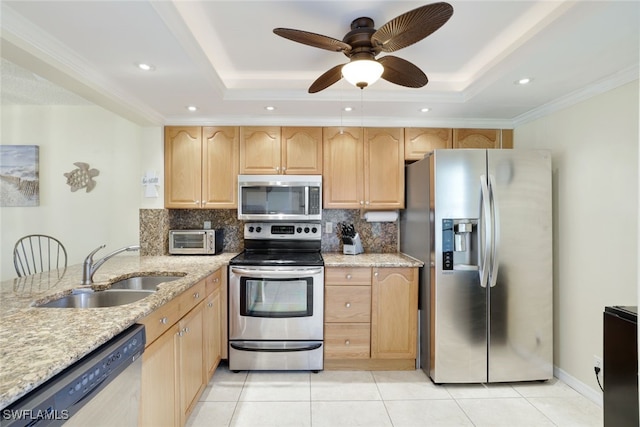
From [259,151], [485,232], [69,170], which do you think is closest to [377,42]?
[485,232]

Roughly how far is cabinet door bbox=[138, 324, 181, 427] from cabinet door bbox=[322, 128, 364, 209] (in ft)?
5.80

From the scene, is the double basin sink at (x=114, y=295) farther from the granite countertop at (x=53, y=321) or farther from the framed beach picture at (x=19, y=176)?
the framed beach picture at (x=19, y=176)

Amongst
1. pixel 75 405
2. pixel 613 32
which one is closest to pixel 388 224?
pixel 613 32

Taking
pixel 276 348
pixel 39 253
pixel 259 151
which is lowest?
pixel 276 348

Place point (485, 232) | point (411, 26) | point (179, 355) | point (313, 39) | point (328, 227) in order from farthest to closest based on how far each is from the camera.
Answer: point (328, 227), point (485, 232), point (179, 355), point (313, 39), point (411, 26)

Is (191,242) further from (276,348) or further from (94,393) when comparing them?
(94,393)

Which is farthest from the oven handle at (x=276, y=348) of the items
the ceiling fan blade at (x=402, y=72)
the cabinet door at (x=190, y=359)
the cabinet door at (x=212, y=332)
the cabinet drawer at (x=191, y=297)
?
the ceiling fan blade at (x=402, y=72)

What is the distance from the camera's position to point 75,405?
88 centimetres

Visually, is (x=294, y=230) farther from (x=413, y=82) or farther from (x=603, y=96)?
(x=603, y=96)

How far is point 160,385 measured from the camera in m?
1.43

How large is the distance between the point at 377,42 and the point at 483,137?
1950mm

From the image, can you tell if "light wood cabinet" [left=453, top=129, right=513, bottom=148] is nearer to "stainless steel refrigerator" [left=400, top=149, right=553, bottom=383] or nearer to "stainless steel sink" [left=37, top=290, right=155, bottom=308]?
"stainless steel refrigerator" [left=400, top=149, right=553, bottom=383]

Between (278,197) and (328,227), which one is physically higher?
(278,197)

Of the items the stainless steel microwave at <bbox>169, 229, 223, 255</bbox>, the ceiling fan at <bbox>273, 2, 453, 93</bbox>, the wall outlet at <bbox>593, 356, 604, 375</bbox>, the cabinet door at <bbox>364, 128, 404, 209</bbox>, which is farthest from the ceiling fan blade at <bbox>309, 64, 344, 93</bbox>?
the wall outlet at <bbox>593, 356, 604, 375</bbox>
